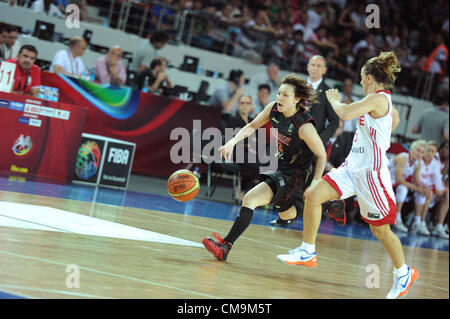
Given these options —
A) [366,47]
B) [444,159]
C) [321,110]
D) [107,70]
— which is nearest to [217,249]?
[321,110]

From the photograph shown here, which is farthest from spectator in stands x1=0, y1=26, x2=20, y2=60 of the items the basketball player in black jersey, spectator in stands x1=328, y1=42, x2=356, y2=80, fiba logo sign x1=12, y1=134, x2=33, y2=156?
spectator in stands x1=328, y1=42, x2=356, y2=80

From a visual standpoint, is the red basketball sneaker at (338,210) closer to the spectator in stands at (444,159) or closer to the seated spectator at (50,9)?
the spectator in stands at (444,159)

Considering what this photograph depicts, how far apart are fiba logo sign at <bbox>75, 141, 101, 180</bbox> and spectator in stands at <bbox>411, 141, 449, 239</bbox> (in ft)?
20.6

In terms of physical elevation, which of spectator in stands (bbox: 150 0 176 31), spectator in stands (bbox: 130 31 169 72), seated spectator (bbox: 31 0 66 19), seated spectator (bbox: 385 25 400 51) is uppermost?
seated spectator (bbox: 385 25 400 51)

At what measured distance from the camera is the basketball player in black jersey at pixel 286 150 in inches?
229

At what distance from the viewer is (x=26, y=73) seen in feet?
31.8

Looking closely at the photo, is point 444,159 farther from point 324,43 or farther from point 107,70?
point 107,70

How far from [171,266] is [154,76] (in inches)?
311

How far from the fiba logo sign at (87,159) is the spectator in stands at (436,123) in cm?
710

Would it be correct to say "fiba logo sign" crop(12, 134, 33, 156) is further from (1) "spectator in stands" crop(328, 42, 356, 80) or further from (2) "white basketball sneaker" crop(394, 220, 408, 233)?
(1) "spectator in stands" crop(328, 42, 356, 80)

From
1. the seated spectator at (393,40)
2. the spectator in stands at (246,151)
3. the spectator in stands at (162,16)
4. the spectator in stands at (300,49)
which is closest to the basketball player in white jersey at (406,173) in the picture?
the spectator in stands at (246,151)

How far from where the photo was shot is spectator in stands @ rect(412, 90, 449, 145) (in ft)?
45.8

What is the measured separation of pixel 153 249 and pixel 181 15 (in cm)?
1055
